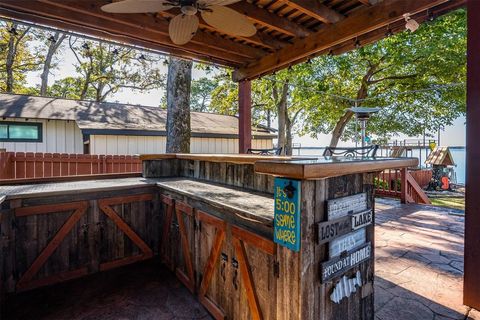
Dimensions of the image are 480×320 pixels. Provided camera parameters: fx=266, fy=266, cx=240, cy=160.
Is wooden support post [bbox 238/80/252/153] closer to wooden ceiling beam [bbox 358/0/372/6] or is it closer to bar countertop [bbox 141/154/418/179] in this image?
wooden ceiling beam [bbox 358/0/372/6]

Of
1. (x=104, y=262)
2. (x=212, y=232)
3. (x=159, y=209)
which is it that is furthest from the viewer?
(x=159, y=209)

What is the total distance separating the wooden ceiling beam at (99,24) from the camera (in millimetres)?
2781

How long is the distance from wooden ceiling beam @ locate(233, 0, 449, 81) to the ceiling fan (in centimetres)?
110

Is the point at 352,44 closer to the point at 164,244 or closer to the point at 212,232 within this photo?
the point at 212,232

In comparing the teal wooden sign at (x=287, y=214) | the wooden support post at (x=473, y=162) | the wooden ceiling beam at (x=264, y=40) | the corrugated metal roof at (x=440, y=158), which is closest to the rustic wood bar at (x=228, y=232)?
the teal wooden sign at (x=287, y=214)

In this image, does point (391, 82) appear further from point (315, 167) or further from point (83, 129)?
point (83, 129)

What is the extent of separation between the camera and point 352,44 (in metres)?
3.53

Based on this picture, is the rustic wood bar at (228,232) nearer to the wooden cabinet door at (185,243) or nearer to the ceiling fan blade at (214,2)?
the wooden cabinet door at (185,243)

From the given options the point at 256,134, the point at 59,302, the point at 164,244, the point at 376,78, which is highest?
the point at 376,78

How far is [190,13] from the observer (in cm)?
250

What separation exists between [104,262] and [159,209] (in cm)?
83

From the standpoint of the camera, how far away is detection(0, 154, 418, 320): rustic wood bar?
1.43 meters

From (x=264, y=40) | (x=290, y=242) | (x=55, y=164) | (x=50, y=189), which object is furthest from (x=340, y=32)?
(x=55, y=164)

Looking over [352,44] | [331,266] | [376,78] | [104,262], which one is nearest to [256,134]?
[376,78]
